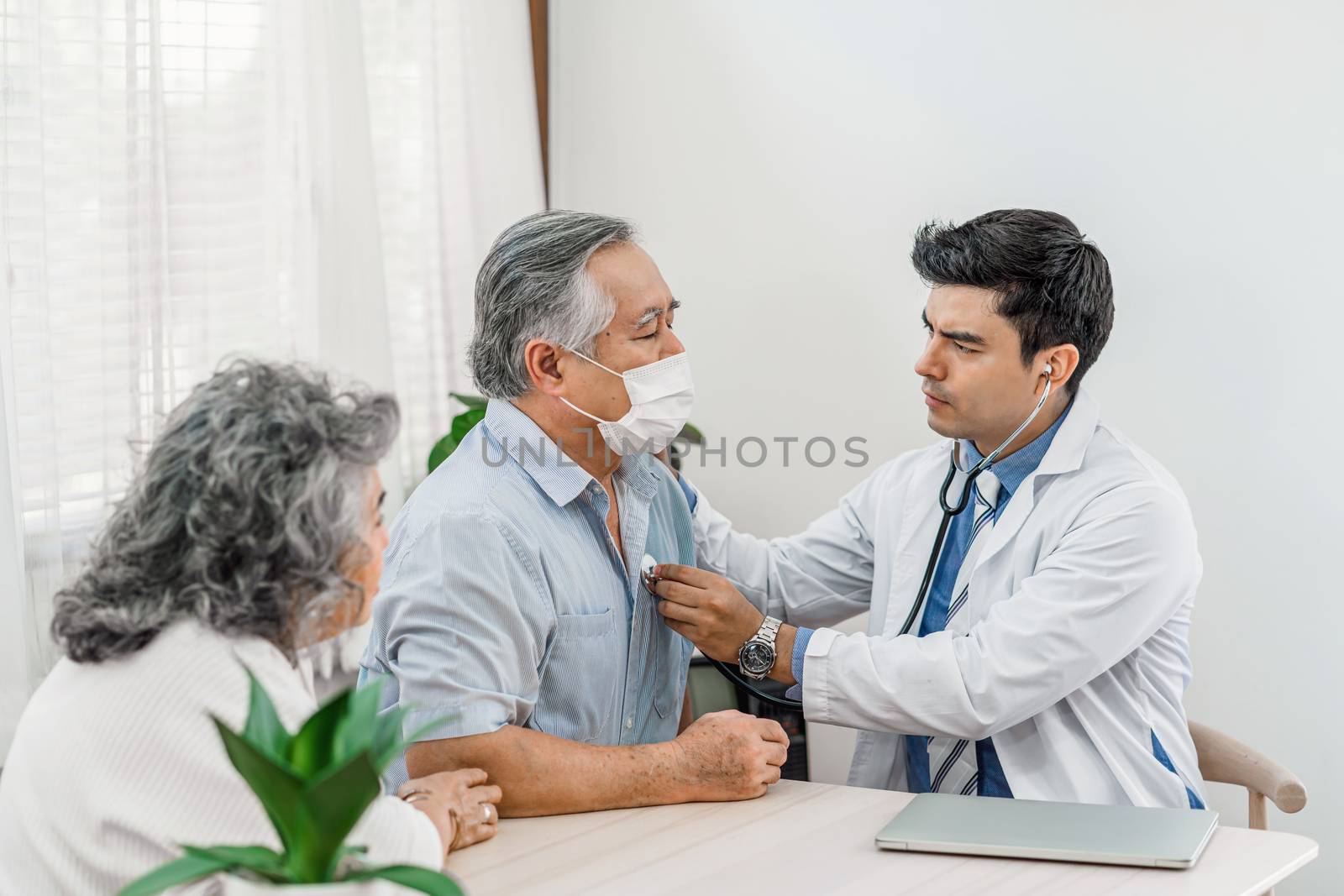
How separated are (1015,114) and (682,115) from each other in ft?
2.81

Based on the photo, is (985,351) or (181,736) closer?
(181,736)

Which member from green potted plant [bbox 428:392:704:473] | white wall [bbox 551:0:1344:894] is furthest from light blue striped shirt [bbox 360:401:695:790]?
white wall [bbox 551:0:1344:894]

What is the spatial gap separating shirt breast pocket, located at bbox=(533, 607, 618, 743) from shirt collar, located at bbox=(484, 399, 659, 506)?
18 centimetres

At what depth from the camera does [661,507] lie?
201 centimetres

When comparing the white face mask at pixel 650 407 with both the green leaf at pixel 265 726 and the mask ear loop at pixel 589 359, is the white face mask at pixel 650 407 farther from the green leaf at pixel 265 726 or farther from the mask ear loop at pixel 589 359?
the green leaf at pixel 265 726

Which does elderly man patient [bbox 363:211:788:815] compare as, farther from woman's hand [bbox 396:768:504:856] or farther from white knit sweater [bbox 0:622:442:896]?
white knit sweater [bbox 0:622:442:896]

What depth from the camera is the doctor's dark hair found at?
1.89 metres

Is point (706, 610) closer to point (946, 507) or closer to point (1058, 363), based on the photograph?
point (946, 507)

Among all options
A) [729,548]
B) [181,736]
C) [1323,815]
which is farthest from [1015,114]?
[181,736]

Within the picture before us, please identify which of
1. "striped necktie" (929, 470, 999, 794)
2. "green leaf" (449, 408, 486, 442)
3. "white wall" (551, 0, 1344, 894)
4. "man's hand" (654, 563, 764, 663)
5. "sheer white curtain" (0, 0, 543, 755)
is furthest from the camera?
"green leaf" (449, 408, 486, 442)

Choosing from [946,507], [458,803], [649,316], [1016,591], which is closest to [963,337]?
[946,507]

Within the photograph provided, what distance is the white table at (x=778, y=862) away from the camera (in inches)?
51.6

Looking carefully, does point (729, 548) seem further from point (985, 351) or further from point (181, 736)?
point (181, 736)

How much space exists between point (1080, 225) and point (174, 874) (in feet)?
7.05
